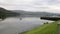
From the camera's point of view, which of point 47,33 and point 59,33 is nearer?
point 59,33

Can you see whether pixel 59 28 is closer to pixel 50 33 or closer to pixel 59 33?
pixel 59 33

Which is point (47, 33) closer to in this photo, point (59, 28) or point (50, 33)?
point (50, 33)

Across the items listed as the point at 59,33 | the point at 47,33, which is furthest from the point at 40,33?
the point at 59,33

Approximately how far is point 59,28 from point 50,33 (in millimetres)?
2798

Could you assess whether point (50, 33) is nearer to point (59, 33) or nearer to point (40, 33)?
point (40, 33)

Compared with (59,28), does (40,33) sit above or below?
below

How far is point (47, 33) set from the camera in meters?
15.0

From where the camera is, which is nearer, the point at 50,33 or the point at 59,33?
the point at 59,33

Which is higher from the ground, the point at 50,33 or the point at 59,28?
the point at 59,28

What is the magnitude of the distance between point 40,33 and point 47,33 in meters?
0.88

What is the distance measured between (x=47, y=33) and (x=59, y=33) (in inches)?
97.7

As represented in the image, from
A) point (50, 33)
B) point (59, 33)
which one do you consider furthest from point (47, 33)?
point (59, 33)

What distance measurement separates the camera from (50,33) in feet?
49.5

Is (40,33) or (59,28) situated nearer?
(59,28)
